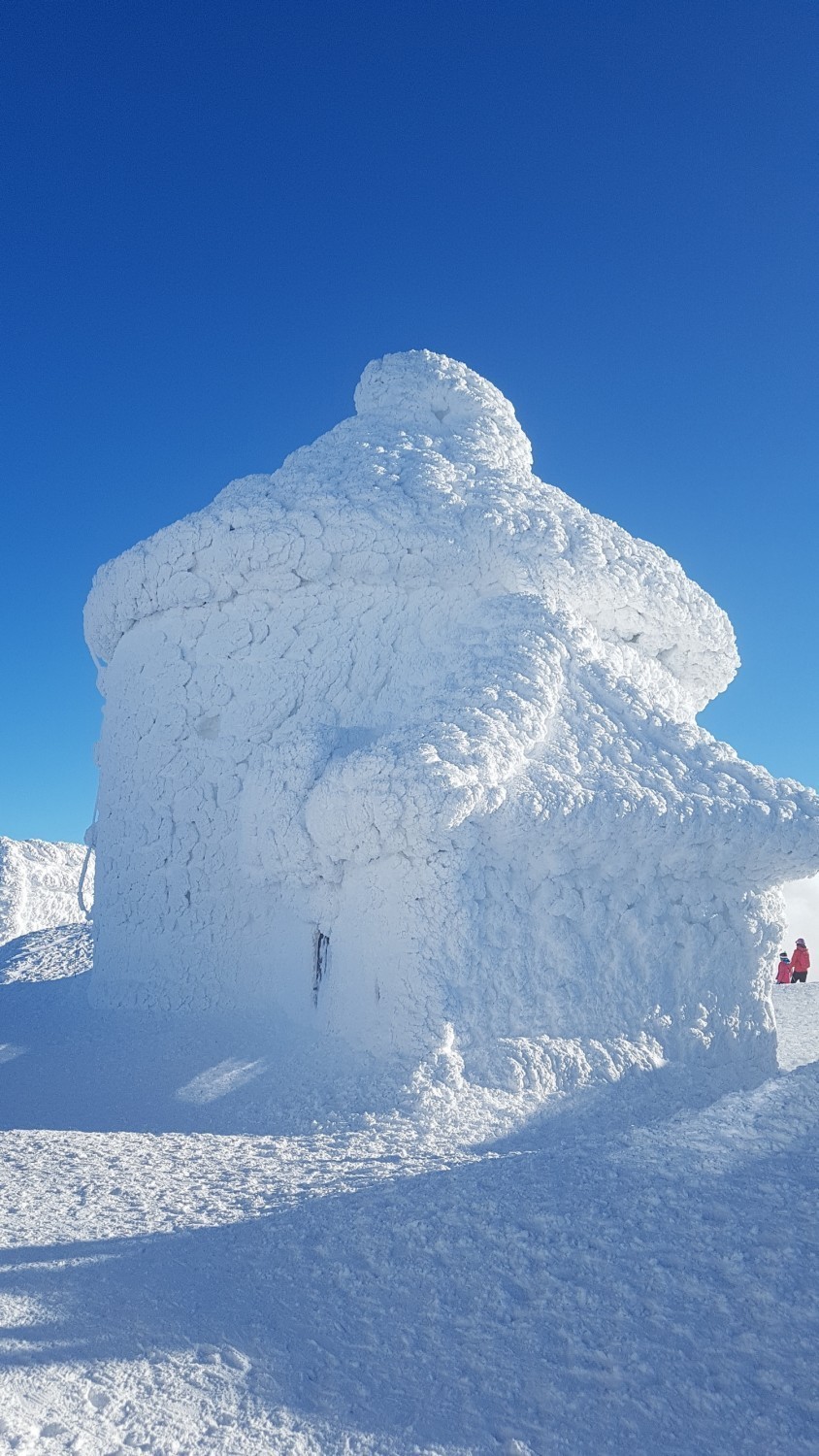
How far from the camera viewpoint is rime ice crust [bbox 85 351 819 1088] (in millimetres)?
8562

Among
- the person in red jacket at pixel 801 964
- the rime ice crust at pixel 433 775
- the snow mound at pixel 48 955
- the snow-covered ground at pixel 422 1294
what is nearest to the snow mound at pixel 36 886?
the snow mound at pixel 48 955

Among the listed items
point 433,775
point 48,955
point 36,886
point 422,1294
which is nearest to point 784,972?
point 433,775

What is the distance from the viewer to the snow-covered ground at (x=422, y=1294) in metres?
3.34

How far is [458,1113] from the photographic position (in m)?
7.50

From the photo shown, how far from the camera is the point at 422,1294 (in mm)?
4117

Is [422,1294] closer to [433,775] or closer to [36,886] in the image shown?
[433,775]

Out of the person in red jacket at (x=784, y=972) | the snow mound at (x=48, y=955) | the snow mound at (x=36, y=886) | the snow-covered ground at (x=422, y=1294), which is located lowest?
the snow-covered ground at (x=422, y=1294)

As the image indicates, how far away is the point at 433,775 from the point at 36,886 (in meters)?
16.8

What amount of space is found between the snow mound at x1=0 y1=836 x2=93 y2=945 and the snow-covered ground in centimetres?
1597

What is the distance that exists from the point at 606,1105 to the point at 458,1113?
144 cm

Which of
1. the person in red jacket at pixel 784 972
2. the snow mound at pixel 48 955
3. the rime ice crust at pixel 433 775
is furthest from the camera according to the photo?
the person in red jacket at pixel 784 972

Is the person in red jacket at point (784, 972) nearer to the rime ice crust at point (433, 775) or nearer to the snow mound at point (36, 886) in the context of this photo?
the rime ice crust at point (433, 775)

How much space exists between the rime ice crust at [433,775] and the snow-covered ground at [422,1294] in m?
2.60

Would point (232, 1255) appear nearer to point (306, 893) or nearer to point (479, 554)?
point (306, 893)
